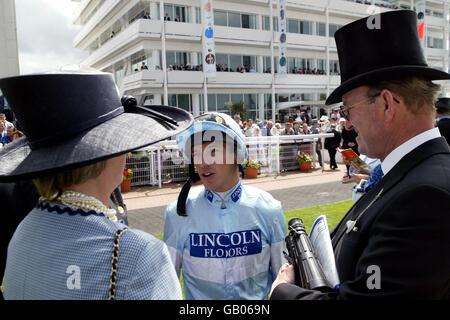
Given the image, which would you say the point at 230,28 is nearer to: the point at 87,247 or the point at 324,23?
the point at 324,23

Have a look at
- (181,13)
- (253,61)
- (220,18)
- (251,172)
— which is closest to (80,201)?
(251,172)

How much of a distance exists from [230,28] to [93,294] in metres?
32.6

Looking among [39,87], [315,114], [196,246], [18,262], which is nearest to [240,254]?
[196,246]

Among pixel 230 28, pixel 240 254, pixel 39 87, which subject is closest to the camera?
pixel 39 87

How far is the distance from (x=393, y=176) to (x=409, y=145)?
0.56 ft

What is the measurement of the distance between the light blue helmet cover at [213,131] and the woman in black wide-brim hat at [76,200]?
3.33 feet

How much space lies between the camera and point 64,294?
953 mm

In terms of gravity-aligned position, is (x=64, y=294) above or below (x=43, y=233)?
below

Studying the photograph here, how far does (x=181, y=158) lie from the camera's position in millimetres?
10375

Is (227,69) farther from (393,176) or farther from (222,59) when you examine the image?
(393,176)

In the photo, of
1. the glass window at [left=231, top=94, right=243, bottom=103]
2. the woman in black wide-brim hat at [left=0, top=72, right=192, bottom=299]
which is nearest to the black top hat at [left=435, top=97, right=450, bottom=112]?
the woman in black wide-brim hat at [left=0, top=72, right=192, bottom=299]

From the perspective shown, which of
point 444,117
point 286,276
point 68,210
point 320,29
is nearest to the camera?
point 68,210

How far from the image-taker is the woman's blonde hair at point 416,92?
1.46 metres

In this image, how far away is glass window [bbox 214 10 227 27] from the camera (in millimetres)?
31656
